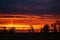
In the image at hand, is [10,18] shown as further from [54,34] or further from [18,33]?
[54,34]

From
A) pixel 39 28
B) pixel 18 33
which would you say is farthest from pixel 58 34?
pixel 18 33

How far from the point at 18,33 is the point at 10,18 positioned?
1.48 metres

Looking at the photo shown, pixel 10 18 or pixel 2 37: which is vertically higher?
pixel 10 18

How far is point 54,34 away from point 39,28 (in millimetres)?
1561

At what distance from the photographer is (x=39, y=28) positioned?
2267cm

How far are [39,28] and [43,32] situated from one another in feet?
1.65

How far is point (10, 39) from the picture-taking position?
22.6 metres

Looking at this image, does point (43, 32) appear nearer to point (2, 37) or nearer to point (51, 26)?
point (51, 26)

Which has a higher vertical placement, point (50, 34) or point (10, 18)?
point (10, 18)

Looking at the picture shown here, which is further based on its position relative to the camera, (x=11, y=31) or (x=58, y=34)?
(x=58, y=34)

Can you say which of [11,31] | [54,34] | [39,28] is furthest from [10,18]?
[54,34]

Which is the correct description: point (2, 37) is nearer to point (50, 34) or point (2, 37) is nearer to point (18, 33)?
point (18, 33)

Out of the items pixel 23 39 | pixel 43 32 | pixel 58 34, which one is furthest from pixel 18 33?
pixel 58 34

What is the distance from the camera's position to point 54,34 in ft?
76.0
